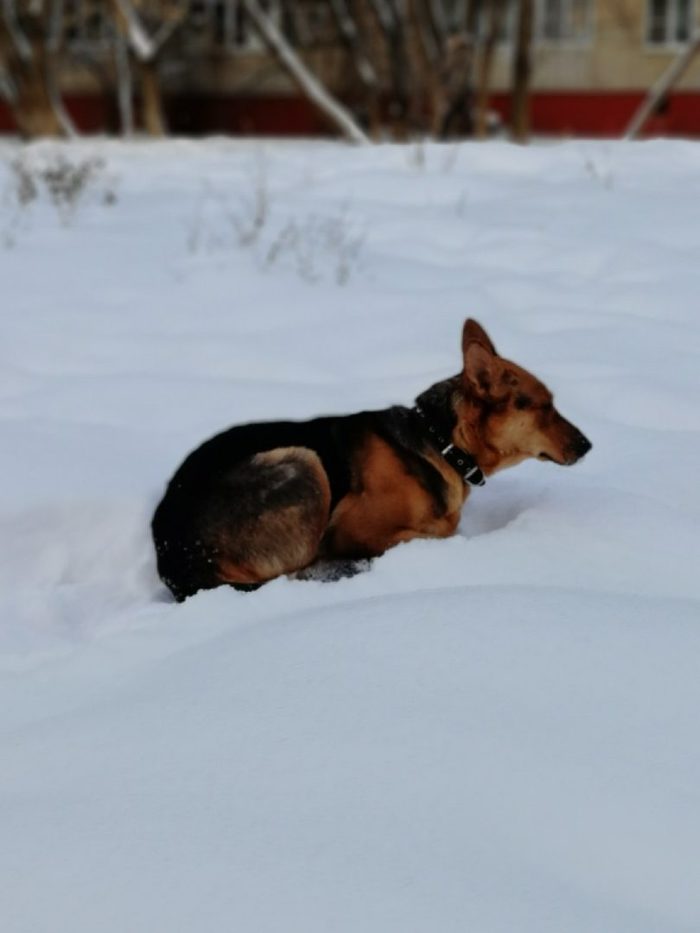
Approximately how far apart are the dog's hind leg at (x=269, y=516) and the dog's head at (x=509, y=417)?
2.00 ft

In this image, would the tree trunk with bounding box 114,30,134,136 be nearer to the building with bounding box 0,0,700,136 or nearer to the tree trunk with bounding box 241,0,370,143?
the building with bounding box 0,0,700,136

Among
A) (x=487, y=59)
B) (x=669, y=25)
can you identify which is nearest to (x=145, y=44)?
(x=487, y=59)

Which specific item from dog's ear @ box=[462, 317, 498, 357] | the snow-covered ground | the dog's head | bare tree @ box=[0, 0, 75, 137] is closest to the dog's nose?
the dog's head

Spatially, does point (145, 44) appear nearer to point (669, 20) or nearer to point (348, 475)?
point (669, 20)

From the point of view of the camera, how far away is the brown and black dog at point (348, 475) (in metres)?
4.51

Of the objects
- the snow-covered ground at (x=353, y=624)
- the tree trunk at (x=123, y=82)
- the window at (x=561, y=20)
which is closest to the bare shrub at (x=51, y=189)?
the snow-covered ground at (x=353, y=624)

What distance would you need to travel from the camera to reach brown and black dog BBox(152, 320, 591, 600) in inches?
177

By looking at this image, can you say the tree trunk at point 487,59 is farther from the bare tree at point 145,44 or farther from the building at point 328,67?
the building at point 328,67

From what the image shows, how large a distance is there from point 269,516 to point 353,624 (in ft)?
3.00

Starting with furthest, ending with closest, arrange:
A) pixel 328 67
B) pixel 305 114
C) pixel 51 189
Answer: pixel 305 114
pixel 328 67
pixel 51 189

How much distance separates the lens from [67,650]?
395 cm

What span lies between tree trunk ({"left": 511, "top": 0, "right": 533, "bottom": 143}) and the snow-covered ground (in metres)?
10.4

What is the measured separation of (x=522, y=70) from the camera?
1955 cm

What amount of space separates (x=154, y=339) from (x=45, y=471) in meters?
2.04
